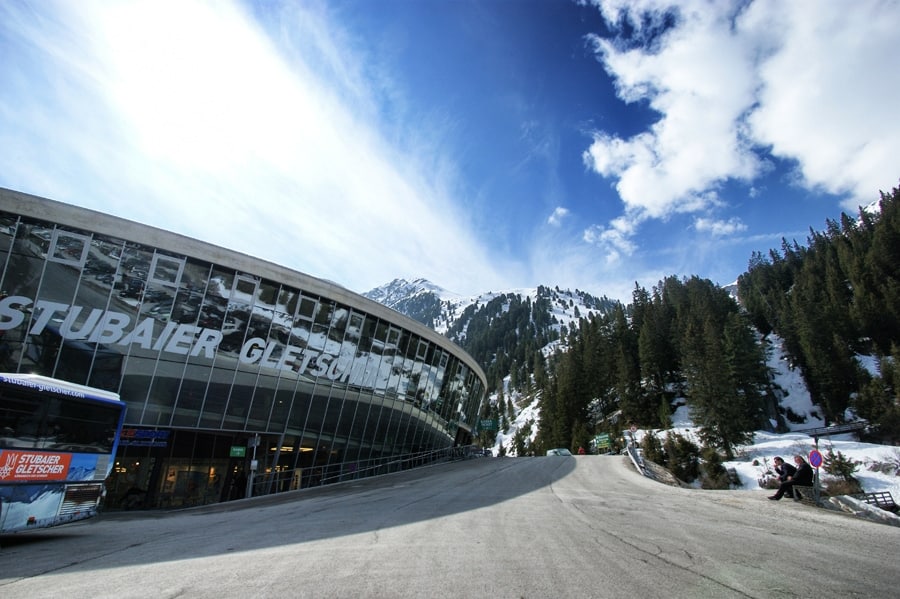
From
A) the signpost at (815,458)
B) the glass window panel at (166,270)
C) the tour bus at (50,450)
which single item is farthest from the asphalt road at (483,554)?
the glass window panel at (166,270)

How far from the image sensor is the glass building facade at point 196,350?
19859 mm

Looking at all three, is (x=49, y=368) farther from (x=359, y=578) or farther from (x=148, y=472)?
(x=359, y=578)

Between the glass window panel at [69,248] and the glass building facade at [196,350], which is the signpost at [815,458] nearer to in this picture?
the glass building facade at [196,350]

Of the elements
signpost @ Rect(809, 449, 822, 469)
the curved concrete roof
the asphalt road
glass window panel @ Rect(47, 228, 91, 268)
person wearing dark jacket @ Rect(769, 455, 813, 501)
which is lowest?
the asphalt road

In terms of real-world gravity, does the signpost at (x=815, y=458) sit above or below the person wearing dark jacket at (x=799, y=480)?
above

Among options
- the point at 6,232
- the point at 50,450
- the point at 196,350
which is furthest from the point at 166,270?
the point at 50,450

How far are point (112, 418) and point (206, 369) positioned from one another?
10886 millimetres

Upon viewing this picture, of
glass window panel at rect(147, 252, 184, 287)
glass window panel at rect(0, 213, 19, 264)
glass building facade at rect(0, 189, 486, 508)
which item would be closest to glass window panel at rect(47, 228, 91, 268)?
glass building facade at rect(0, 189, 486, 508)

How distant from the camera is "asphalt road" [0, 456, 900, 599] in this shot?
507 cm

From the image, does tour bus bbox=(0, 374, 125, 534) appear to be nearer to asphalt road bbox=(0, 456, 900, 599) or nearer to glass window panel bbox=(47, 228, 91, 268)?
asphalt road bbox=(0, 456, 900, 599)

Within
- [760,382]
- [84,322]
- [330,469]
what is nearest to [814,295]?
[760,382]

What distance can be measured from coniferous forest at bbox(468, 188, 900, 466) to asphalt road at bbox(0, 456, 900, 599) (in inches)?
1440

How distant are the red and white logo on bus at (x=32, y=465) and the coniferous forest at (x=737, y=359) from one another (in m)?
45.4

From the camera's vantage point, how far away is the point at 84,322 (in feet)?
67.1
